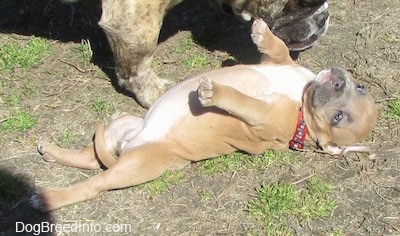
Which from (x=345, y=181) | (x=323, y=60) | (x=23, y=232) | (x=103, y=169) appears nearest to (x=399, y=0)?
(x=323, y=60)

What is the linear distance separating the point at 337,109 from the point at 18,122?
1.76m

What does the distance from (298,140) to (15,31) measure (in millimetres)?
2156

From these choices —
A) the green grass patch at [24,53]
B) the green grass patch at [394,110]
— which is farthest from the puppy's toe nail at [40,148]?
the green grass patch at [394,110]

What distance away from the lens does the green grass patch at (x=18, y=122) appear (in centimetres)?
409

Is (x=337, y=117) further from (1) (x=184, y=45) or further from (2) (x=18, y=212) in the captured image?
(2) (x=18, y=212)

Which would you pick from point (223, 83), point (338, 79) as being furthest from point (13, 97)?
point (338, 79)

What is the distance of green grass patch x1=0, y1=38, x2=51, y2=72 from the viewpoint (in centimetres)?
454

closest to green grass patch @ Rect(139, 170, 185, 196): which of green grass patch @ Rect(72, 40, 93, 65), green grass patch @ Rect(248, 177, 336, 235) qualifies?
green grass patch @ Rect(248, 177, 336, 235)

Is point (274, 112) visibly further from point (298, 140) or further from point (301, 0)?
point (301, 0)

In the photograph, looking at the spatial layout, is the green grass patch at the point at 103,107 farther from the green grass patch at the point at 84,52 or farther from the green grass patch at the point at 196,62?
the green grass patch at the point at 196,62

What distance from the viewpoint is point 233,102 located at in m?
3.46

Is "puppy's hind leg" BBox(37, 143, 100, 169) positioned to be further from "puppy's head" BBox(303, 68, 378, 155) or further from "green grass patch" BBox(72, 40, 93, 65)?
"puppy's head" BBox(303, 68, 378, 155)

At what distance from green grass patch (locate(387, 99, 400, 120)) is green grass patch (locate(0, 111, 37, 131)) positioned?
2014 millimetres

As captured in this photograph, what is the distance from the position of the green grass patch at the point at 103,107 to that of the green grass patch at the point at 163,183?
58 cm
